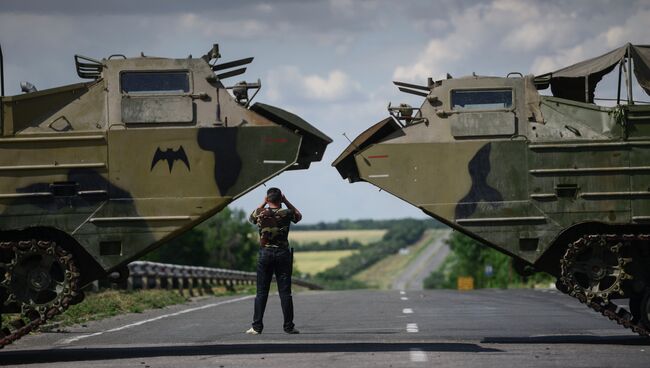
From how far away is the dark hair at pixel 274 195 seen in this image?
64.6ft

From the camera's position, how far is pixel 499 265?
111125 millimetres

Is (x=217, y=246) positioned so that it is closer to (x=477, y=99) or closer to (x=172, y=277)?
(x=172, y=277)

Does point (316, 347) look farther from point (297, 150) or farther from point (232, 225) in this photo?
point (232, 225)

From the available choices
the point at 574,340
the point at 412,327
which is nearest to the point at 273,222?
the point at 412,327

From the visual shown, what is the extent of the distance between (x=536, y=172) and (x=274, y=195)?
3844 mm

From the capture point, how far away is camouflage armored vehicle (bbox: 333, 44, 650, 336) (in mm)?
19266

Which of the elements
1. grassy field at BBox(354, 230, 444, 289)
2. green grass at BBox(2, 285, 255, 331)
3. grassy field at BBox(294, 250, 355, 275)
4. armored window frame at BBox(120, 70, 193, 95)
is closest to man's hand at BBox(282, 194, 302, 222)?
armored window frame at BBox(120, 70, 193, 95)

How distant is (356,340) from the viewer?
20.1m

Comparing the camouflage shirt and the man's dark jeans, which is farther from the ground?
the camouflage shirt

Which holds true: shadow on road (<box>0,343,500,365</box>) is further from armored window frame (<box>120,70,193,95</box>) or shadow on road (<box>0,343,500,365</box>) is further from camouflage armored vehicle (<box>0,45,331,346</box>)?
armored window frame (<box>120,70,193,95</box>)

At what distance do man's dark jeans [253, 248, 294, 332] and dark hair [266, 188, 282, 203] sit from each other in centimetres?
74

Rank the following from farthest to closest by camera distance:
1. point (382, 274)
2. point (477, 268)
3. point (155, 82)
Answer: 1. point (382, 274)
2. point (477, 268)
3. point (155, 82)

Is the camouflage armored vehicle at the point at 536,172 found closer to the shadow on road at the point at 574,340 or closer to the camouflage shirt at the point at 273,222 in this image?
the shadow on road at the point at 574,340

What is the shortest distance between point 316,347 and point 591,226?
4.40m
